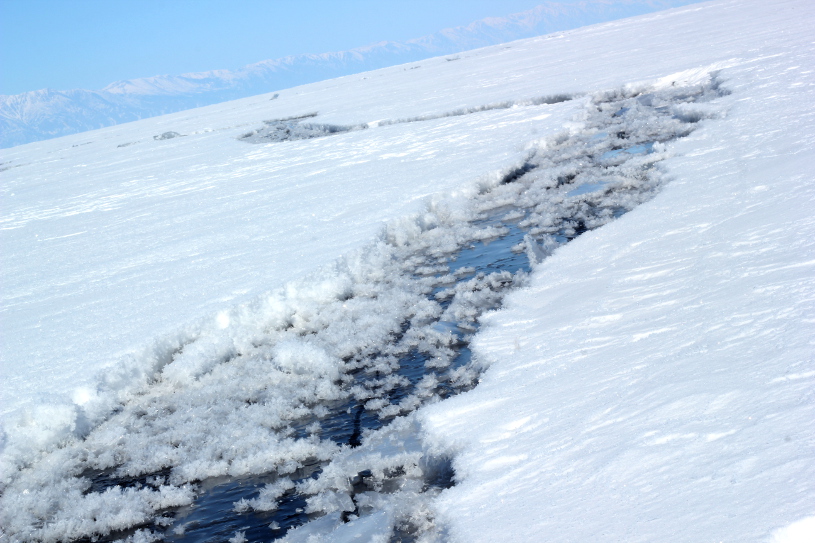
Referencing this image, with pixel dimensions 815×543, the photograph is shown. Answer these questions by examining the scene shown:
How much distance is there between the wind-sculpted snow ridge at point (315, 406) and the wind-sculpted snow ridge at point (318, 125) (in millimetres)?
8291

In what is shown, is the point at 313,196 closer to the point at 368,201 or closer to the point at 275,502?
the point at 368,201

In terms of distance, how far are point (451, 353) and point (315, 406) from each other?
43.9 inches

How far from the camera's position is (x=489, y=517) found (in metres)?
2.65

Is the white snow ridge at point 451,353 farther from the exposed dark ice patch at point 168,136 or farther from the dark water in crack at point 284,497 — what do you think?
the exposed dark ice patch at point 168,136

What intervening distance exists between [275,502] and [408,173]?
7.33m

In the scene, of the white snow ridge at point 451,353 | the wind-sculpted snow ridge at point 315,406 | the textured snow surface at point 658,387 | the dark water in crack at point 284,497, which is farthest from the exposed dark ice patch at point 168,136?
the dark water in crack at point 284,497

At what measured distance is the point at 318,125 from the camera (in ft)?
65.6

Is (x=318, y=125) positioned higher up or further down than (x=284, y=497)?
higher up

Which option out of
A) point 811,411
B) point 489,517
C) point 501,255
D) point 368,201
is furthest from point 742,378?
point 368,201

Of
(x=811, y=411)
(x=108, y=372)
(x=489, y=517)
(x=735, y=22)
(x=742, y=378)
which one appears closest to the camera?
(x=811, y=411)

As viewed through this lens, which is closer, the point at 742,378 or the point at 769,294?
the point at 742,378

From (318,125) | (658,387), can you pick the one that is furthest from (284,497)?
(318,125)

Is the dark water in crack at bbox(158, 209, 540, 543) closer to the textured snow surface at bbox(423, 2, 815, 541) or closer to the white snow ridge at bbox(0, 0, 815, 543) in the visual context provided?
A: the white snow ridge at bbox(0, 0, 815, 543)

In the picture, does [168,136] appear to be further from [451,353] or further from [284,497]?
[284,497]
